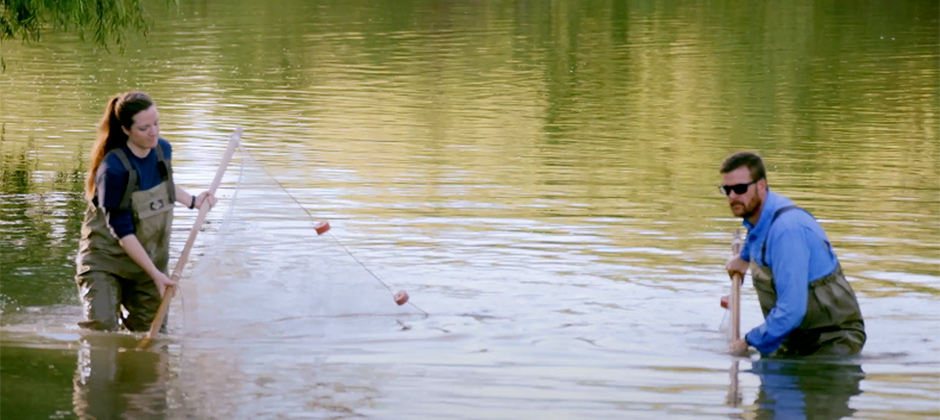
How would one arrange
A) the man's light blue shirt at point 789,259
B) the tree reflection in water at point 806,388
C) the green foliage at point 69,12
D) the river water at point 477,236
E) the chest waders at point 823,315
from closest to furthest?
the man's light blue shirt at point 789,259 → the tree reflection in water at point 806,388 → the chest waders at point 823,315 → the river water at point 477,236 → the green foliage at point 69,12

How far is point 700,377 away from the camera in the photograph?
8.26 metres

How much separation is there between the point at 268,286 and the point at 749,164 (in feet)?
11.6

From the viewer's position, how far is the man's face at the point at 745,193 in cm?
753

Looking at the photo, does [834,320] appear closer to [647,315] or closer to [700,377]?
[700,377]

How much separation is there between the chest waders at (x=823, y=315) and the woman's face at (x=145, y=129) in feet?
10.4

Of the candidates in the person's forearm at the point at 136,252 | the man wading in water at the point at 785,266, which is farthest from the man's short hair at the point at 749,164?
the person's forearm at the point at 136,252

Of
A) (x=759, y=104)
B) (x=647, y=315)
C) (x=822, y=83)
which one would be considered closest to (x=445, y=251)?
(x=647, y=315)

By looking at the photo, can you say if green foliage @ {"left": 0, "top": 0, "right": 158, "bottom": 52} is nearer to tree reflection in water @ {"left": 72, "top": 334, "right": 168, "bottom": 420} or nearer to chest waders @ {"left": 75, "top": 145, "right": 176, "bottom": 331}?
tree reflection in water @ {"left": 72, "top": 334, "right": 168, "bottom": 420}

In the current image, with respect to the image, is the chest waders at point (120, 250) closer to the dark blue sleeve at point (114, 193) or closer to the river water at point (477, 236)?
the dark blue sleeve at point (114, 193)

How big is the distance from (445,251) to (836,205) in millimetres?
4091

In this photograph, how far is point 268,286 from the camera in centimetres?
973

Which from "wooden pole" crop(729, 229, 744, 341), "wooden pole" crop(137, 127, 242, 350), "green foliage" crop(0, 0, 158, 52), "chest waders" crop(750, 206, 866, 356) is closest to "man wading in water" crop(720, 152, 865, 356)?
"chest waders" crop(750, 206, 866, 356)

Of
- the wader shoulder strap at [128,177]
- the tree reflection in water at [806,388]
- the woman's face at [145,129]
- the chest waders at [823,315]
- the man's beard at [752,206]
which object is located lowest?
the tree reflection in water at [806,388]

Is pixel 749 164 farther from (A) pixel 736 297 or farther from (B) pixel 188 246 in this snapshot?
(B) pixel 188 246
